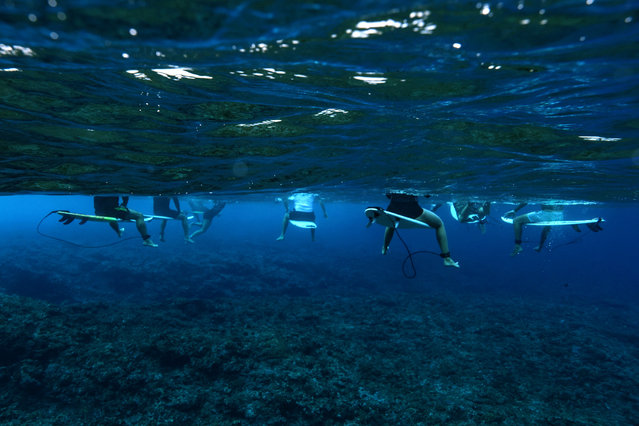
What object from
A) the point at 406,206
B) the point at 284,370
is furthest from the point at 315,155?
the point at 284,370

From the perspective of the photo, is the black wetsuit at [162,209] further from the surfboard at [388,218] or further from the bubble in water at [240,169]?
the surfboard at [388,218]

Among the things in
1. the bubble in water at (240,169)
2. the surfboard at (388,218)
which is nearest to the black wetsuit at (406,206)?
the surfboard at (388,218)

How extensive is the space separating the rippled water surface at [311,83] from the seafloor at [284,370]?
20.0 ft

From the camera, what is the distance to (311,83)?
5945mm

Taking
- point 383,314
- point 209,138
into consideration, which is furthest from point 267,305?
point 209,138

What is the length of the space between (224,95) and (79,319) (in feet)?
36.0

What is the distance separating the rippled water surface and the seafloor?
6101 mm

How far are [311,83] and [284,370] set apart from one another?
768 cm

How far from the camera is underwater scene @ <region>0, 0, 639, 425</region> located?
14.1ft

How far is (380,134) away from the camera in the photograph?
9.02 meters

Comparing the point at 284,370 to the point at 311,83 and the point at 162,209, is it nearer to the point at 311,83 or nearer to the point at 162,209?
the point at 311,83

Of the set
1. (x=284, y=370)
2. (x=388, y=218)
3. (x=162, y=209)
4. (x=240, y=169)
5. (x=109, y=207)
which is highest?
(x=240, y=169)

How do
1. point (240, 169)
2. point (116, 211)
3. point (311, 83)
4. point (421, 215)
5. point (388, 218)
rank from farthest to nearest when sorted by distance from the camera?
point (116, 211)
point (240, 169)
point (421, 215)
point (388, 218)
point (311, 83)

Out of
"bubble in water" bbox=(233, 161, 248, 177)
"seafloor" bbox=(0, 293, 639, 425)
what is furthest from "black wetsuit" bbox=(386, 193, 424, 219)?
"bubble in water" bbox=(233, 161, 248, 177)
